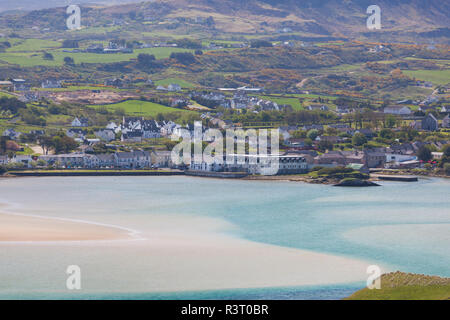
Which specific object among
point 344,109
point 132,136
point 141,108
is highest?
point 141,108

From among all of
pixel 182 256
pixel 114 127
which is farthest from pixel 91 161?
pixel 182 256

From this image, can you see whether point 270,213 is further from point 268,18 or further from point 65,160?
point 268,18

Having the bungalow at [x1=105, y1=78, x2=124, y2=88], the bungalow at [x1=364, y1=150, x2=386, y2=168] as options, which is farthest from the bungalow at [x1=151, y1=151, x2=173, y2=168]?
the bungalow at [x1=105, y1=78, x2=124, y2=88]

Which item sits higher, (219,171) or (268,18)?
(268,18)

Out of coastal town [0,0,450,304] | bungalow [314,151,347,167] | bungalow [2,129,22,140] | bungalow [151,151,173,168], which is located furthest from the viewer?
bungalow [2,129,22,140]

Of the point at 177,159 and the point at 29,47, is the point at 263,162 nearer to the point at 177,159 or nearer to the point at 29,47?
the point at 177,159

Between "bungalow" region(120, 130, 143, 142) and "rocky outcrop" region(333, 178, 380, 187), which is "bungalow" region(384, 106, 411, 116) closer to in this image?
"bungalow" region(120, 130, 143, 142)

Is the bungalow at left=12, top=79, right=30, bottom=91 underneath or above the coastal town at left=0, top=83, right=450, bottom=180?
above
